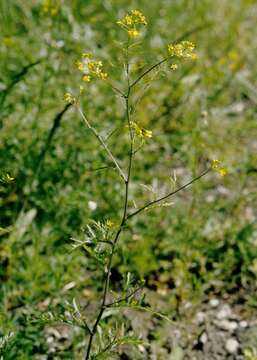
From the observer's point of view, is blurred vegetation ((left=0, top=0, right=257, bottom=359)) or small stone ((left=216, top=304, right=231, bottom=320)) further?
small stone ((left=216, top=304, right=231, bottom=320))

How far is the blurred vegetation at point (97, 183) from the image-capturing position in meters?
2.74

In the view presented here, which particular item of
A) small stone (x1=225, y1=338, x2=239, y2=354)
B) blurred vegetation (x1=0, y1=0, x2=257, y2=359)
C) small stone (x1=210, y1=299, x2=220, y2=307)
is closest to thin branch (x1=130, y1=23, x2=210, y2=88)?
blurred vegetation (x1=0, y1=0, x2=257, y2=359)

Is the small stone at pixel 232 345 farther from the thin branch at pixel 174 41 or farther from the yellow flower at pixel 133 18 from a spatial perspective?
the yellow flower at pixel 133 18

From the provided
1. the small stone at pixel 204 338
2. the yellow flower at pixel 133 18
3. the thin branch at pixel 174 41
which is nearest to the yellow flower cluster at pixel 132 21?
the yellow flower at pixel 133 18

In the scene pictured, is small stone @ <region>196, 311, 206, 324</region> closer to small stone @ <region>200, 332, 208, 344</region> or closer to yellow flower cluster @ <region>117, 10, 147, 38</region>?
small stone @ <region>200, 332, 208, 344</region>

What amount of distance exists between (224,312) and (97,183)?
94cm

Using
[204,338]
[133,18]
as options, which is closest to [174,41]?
[133,18]

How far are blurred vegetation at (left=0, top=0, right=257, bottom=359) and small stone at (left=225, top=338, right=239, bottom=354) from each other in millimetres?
249

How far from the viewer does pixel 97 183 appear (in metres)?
3.17

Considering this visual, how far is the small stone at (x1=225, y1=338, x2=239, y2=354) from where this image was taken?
2685 mm

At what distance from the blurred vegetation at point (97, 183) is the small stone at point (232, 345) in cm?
25

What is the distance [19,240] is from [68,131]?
70 cm

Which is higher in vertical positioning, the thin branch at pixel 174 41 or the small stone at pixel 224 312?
the thin branch at pixel 174 41

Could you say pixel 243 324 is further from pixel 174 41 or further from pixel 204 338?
pixel 174 41
